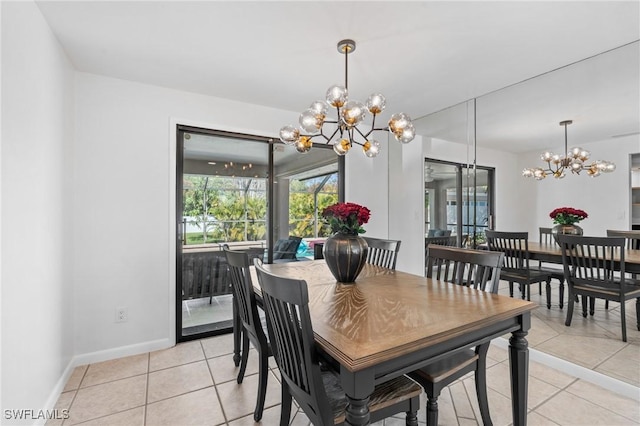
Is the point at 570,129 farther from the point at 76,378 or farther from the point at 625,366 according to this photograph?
the point at 76,378

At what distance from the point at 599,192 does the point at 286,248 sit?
2986 mm

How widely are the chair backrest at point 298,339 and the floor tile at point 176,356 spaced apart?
1.66 meters

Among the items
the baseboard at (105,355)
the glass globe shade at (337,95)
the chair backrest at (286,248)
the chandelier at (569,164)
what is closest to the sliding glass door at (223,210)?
the chair backrest at (286,248)

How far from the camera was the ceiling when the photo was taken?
176 cm

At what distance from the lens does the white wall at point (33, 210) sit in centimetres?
141

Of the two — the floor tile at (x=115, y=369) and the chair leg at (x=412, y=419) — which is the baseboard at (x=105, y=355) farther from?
the chair leg at (x=412, y=419)

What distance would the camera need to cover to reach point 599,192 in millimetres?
2404

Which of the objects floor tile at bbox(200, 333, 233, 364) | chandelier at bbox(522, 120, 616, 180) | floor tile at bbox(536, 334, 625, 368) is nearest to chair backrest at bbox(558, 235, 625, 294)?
floor tile at bbox(536, 334, 625, 368)

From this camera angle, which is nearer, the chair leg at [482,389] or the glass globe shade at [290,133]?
the chair leg at [482,389]

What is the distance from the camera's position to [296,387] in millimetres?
1280

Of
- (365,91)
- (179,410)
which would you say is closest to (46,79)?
(179,410)

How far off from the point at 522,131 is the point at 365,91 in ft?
5.41

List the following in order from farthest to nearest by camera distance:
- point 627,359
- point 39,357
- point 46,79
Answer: point 627,359, point 46,79, point 39,357

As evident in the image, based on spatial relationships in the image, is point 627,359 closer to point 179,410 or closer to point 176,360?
point 179,410
